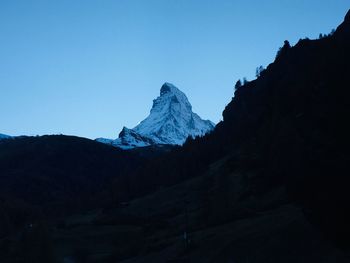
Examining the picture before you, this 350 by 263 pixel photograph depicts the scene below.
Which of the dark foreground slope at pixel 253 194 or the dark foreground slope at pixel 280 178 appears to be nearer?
the dark foreground slope at pixel 280 178

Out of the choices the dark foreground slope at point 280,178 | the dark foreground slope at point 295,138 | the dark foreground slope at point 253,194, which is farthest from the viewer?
the dark foreground slope at point 253,194

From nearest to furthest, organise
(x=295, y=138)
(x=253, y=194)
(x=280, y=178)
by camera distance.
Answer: (x=295, y=138) → (x=280, y=178) → (x=253, y=194)

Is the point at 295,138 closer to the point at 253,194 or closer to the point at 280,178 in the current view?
the point at 280,178

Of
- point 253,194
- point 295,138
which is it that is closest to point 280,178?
point 253,194

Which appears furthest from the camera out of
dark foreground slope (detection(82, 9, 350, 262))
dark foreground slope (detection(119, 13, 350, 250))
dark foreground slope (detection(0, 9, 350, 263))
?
dark foreground slope (detection(0, 9, 350, 263))

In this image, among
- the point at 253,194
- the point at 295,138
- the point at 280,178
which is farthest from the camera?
the point at 253,194

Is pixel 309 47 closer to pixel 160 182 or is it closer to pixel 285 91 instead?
pixel 285 91

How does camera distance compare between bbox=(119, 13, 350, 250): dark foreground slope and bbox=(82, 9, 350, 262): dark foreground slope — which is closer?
bbox=(119, 13, 350, 250): dark foreground slope

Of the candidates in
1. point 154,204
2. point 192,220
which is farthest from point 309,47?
point 192,220

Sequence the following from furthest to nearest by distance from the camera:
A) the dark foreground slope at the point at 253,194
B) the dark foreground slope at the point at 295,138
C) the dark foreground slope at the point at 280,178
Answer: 1. the dark foreground slope at the point at 253,194
2. the dark foreground slope at the point at 280,178
3. the dark foreground slope at the point at 295,138

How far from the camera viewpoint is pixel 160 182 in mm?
168500

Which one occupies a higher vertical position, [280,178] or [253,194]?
[280,178]

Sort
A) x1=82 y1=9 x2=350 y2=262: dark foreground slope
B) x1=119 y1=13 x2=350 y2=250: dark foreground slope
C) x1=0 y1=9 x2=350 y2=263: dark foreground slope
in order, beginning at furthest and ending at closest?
x1=0 y1=9 x2=350 y2=263: dark foreground slope < x1=82 y1=9 x2=350 y2=262: dark foreground slope < x1=119 y1=13 x2=350 y2=250: dark foreground slope

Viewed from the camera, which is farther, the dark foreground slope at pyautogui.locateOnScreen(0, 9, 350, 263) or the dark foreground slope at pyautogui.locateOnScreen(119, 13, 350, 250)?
the dark foreground slope at pyautogui.locateOnScreen(0, 9, 350, 263)
